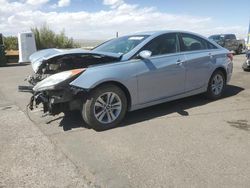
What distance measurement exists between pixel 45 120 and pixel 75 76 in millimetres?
1366

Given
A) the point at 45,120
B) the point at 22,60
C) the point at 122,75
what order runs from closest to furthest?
the point at 122,75
the point at 45,120
the point at 22,60

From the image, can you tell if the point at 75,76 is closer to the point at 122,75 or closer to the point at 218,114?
the point at 122,75

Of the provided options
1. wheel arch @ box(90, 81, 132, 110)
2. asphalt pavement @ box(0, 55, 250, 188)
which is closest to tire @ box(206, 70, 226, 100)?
asphalt pavement @ box(0, 55, 250, 188)

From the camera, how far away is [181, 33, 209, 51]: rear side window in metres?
6.38

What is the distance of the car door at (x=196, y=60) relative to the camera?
248 inches

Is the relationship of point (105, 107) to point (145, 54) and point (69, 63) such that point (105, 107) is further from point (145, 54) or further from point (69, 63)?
point (145, 54)

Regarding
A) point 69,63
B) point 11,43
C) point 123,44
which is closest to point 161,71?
point 123,44

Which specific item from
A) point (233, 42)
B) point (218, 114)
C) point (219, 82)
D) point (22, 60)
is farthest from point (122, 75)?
point (233, 42)

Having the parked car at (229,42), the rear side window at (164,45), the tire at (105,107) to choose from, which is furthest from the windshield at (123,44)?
the parked car at (229,42)

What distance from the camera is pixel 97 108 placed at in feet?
16.6

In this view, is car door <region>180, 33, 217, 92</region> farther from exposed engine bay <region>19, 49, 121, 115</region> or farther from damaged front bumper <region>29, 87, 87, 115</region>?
damaged front bumper <region>29, 87, 87, 115</region>

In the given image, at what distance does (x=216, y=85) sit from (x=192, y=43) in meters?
1.18

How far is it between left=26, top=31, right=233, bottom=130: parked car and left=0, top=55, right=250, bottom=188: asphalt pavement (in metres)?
0.35

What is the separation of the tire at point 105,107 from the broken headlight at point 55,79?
41cm
